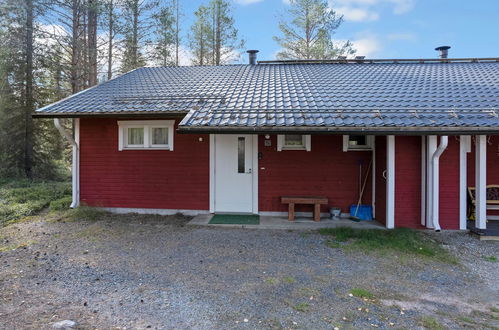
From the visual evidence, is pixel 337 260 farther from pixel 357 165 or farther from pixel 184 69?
pixel 184 69

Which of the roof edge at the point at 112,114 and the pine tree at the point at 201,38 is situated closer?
the roof edge at the point at 112,114

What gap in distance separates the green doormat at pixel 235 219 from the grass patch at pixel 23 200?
4.66 metres

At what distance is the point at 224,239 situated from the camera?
4.98 metres

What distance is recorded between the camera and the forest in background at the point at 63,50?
11500 millimetres

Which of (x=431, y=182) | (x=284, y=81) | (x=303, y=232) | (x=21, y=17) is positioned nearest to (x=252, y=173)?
(x=303, y=232)

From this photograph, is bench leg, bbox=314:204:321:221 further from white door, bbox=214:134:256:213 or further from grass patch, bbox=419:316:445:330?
grass patch, bbox=419:316:445:330

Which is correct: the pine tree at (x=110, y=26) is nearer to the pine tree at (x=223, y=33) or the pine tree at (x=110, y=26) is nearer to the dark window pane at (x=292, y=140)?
→ the pine tree at (x=223, y=33)

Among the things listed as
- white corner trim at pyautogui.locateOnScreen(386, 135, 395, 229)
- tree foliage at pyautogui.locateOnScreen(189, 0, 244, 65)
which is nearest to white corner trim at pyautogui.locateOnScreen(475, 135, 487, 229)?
white corner trim at pyautogui.locateOnScreen(386, 135, 395, 229)

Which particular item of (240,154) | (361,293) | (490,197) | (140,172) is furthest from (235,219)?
(490,197)

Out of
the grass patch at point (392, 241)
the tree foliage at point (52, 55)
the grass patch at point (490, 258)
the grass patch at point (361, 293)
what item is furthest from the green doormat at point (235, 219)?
the tree foliage at point (52, 55)

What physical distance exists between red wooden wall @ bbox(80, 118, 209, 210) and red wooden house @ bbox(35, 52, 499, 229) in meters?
0.02

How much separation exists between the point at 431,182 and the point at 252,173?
359 cm

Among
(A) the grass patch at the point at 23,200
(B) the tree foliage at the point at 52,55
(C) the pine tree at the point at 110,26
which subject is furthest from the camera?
(C) the pine tree at the point at 110,26

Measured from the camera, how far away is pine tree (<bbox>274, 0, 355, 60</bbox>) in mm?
14734
